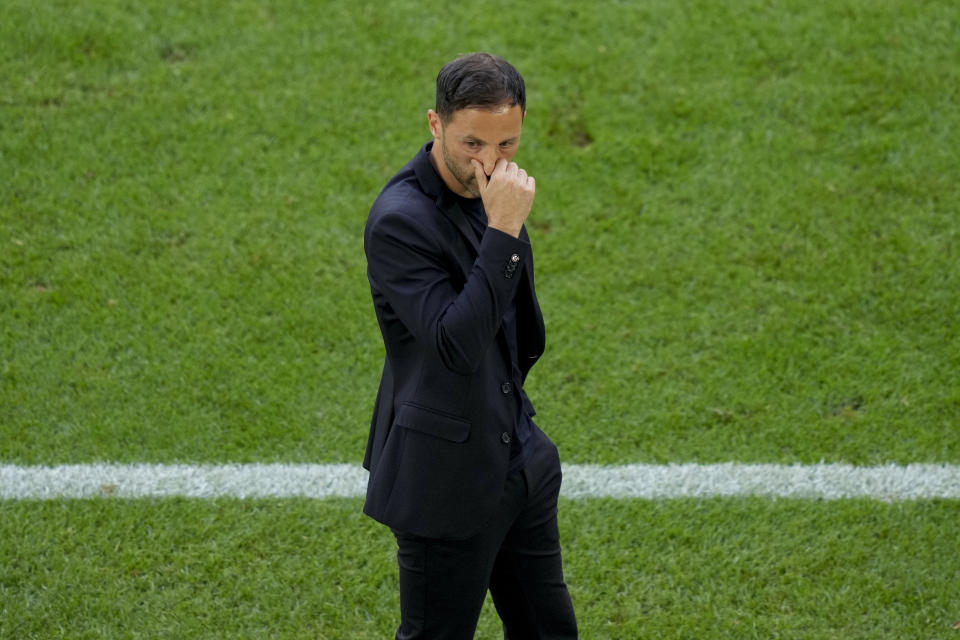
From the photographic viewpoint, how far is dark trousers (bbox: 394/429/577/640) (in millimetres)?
2842

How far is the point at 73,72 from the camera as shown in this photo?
20.5ft

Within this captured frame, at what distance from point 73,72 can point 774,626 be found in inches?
192

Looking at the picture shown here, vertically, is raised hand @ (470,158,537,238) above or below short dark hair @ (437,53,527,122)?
below

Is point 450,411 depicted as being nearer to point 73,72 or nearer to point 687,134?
point 687,134

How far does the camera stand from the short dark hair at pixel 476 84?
99.1 inches

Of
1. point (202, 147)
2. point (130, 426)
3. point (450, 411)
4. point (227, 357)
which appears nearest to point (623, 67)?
point (202, 147)

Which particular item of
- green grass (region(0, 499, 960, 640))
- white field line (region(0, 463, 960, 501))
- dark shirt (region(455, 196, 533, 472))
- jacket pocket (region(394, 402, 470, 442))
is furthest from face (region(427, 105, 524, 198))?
white field line (region(0, 463, 960, 501))

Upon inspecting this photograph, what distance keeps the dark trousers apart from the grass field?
81 cm

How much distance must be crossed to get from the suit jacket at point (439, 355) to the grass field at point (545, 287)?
1299 millimetres

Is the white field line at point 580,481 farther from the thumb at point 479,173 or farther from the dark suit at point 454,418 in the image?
the thumb at point 479,173

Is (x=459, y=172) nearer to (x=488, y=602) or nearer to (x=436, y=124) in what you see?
(x=436, y=124)

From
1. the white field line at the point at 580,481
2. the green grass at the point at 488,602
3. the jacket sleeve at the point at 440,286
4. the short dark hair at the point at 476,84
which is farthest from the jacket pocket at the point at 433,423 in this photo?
the white field line at the point at 580,481

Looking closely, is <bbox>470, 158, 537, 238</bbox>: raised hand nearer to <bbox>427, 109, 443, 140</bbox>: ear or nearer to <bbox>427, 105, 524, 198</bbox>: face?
<bbox>427, 105, 524, 198</bbox>: face

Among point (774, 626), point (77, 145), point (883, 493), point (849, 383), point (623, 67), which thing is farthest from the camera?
point (623, 67)
